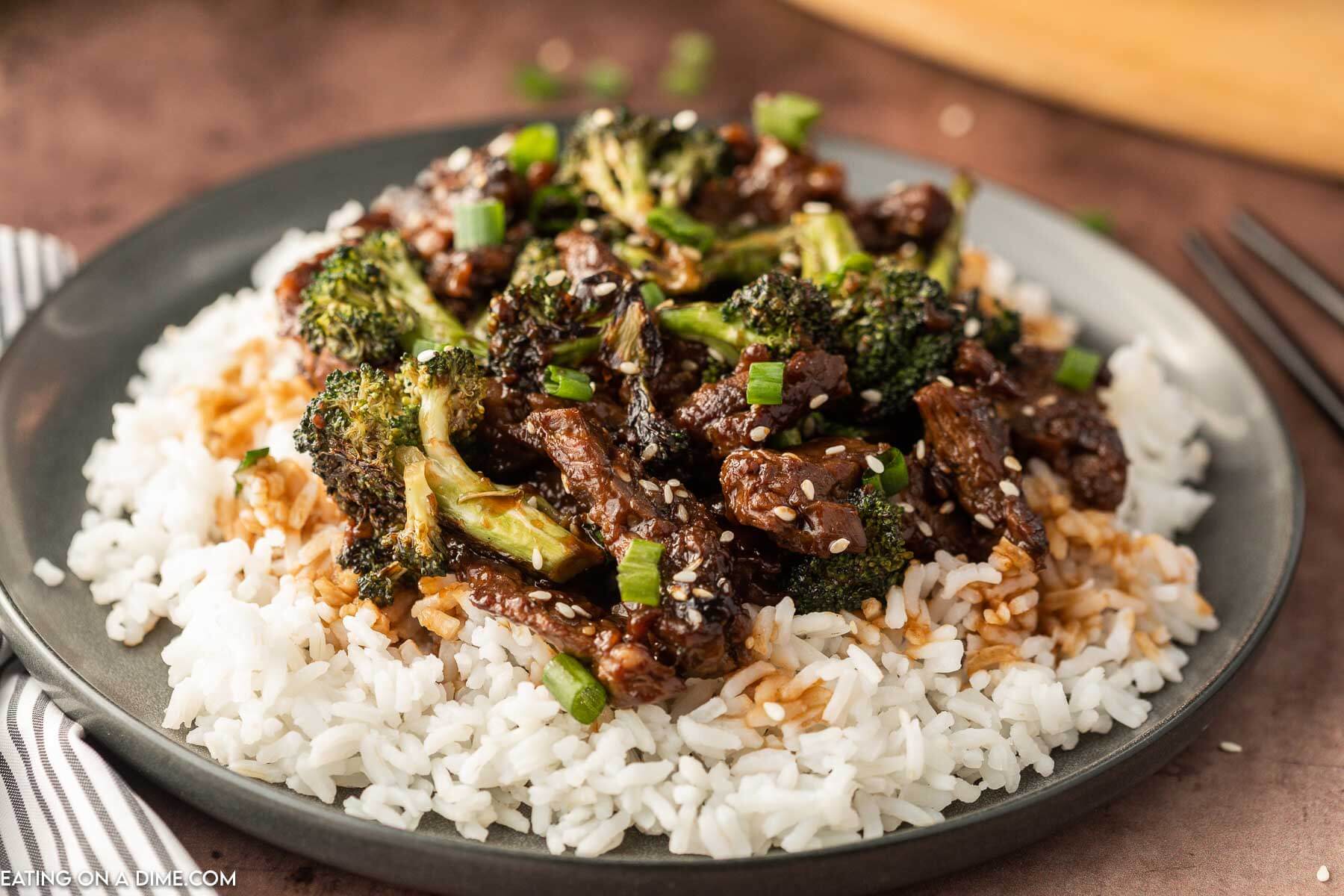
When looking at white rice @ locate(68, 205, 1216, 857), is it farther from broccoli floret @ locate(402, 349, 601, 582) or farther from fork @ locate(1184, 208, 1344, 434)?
fork @ locate(1184, 208, 1344, 434)

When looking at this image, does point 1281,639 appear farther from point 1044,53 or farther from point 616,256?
point 1044,53

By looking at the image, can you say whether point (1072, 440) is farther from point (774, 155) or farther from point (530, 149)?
point (530, 149)

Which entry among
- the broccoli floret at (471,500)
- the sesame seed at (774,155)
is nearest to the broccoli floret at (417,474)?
the broccoli floret at (471,500)

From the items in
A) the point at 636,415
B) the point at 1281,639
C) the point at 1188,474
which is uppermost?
the point at 636,415

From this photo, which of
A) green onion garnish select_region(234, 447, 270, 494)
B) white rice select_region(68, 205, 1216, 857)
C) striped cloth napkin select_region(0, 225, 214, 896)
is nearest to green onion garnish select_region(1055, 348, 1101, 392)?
white rice select_region(68, 205, 1216, 857)

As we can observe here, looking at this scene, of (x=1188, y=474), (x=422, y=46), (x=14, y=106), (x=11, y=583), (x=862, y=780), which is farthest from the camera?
(x=422, y=46)

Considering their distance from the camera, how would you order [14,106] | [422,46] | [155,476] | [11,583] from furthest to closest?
[422,46]
[14,106]
[155,476]
[11,583]

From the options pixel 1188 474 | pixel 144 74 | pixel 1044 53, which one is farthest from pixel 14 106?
pixel 1188 474
